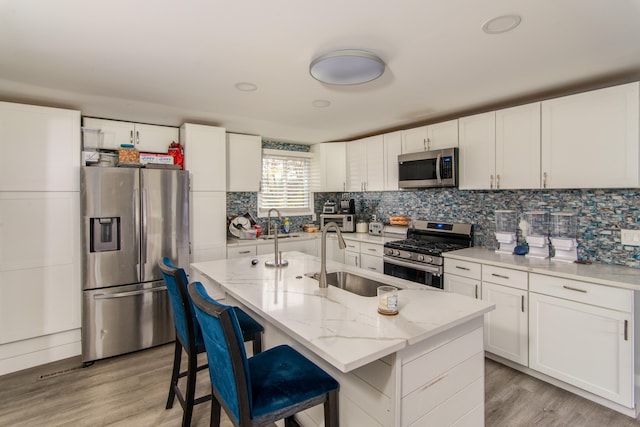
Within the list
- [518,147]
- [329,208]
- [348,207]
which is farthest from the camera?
[329,208]

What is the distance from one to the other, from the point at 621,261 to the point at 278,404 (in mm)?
2888

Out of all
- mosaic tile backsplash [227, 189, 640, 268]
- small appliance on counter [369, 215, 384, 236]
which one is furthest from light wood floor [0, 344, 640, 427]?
small appliance on counter [369, 215, 384, 236]

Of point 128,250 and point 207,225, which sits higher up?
point 207,225

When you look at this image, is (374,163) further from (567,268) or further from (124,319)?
(124,319)

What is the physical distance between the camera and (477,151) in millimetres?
3244

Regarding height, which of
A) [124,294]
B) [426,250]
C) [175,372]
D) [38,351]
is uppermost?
[426,250]

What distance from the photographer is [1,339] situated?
8.96 feet

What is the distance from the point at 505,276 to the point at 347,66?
6.99 feet

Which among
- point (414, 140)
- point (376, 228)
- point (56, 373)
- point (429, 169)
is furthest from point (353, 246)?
point (56, 373)

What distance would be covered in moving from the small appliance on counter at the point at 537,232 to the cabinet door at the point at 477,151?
46 cm

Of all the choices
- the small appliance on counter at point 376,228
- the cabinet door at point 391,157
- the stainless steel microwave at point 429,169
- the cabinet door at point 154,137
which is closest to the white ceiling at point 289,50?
the cabinet door at point 154,137

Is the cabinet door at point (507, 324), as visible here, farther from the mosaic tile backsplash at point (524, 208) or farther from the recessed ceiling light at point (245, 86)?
the recessed ceiling light at point (245, 86)

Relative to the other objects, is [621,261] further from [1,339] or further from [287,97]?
[1,339]

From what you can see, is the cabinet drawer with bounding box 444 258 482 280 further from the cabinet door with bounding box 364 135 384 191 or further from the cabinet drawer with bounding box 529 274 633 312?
the cabinet door with bounding box 364 135 384 191
